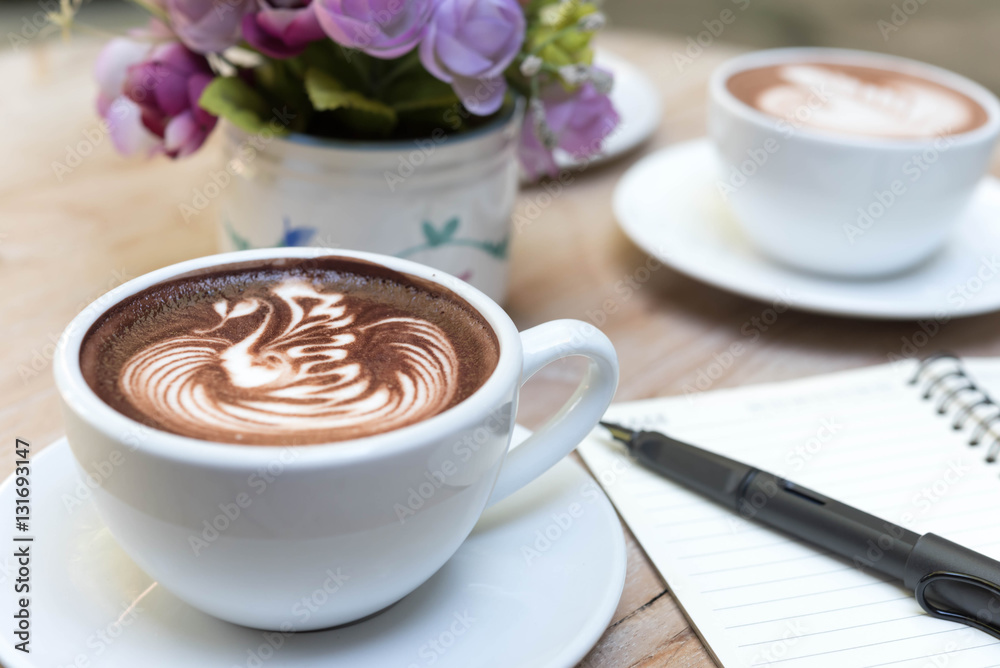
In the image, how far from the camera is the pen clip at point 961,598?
628 millimetres

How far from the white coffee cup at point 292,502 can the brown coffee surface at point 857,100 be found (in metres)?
0.68

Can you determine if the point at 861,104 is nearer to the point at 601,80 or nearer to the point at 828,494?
the point at 601,80

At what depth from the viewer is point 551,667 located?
543mm

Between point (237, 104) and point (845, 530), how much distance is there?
665 millimetres

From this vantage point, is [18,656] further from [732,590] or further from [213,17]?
[213,17]

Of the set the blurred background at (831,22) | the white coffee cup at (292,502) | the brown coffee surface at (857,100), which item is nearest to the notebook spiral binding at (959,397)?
the brown coffee surface at (857,100)

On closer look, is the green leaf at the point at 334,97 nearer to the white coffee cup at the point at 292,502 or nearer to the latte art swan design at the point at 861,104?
the white coffee cup at the point at 292,502

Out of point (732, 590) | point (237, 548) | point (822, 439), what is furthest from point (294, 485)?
point (822, 439)

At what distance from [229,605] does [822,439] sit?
0.55 metres

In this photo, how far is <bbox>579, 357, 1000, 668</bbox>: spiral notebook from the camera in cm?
63

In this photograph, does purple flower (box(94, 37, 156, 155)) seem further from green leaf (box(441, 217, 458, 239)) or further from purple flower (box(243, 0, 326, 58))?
green leaf (box(441, 217, 458, 239))

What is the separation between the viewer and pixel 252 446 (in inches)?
19.7

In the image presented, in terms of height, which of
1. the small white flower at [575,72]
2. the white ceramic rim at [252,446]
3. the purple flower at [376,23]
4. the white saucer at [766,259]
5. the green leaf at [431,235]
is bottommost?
the white saucer at [766,259]

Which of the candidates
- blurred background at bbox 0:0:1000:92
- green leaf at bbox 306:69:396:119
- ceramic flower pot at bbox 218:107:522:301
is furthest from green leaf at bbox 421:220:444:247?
blurred background at bbox 0:0:1000:92
